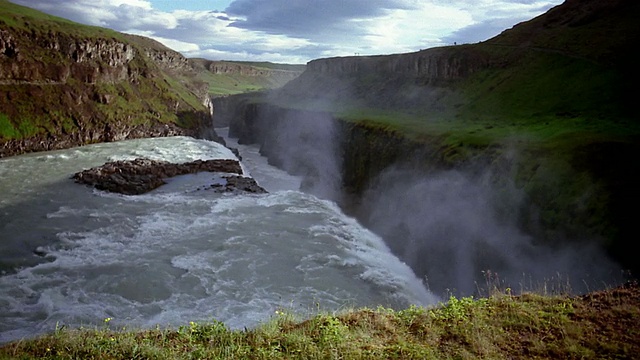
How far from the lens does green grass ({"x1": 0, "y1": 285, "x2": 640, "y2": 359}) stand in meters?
7.58

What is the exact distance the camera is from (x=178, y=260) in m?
23.1

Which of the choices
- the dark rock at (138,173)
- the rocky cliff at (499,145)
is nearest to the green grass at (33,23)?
the dark rock at (138,173)

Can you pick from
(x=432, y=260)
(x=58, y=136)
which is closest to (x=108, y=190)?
(x=432, y=260)

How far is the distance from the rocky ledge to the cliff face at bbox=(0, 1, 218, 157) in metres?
21.8

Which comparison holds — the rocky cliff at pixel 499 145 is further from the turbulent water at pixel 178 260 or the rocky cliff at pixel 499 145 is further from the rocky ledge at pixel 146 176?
the rocky ledge at pixel 146 176

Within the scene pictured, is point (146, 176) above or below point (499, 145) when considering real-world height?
below

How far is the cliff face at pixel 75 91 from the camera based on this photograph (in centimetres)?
6406

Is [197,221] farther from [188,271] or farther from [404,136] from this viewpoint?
[404,136]

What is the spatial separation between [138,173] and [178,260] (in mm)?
26199

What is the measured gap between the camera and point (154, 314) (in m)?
17.5

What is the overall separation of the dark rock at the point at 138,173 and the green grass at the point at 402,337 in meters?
33.8

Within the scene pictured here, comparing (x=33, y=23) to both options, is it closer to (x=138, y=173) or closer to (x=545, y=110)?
(x=138, y=173)

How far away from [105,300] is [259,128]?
8293 cm

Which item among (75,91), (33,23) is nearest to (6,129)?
(75,91)
